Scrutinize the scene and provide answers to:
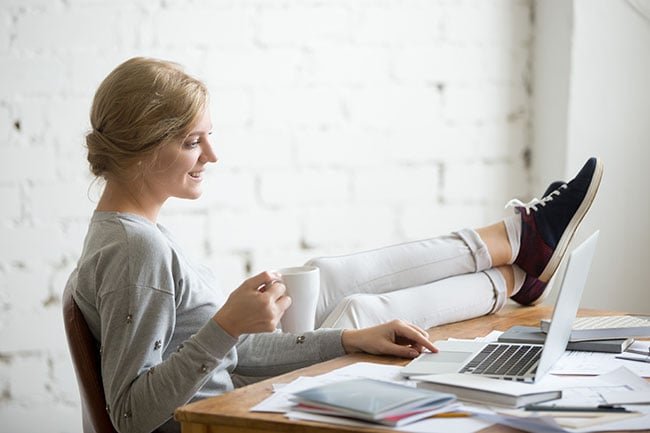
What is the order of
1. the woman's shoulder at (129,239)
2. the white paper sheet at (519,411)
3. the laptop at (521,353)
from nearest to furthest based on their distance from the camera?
the white paper sheet at (519,411) → the laptop at (521,353) → the woman's shoulder at (129,239)

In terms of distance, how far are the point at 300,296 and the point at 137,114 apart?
1.25 ft

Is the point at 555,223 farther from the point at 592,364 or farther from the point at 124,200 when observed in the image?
the point at 124,200

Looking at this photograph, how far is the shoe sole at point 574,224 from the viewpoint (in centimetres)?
204

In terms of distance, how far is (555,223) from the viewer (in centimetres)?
208

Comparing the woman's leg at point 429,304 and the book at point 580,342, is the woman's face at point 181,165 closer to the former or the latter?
the woman's leg at point 429,304

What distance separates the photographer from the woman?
1.28 m

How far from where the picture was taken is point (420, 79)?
103 inches

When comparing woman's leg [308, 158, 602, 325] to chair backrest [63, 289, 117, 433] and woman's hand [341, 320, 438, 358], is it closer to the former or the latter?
woman's hand [341, 320, 438, 358]

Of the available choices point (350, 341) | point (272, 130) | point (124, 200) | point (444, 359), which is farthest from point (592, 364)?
point (272, 130)

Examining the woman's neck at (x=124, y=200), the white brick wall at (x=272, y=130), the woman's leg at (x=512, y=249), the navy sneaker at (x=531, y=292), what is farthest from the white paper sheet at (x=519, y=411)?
the white brick wall at (x=272, y=130)

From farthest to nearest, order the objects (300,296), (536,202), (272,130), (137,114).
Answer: (272,130)
(536,202)
(300,296)
(137,114)

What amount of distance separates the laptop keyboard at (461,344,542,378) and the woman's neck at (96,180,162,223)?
0.54 metres

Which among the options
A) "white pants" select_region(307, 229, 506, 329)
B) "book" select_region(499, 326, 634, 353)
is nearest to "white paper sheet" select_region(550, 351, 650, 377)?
"book" select_region(499, 326, 634, 353)

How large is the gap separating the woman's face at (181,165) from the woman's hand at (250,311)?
0.25 meters
